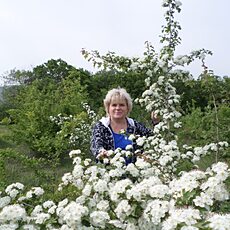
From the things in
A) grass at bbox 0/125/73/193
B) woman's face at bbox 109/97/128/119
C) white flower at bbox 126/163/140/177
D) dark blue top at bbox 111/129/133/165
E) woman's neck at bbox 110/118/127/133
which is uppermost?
woman's face at bbox 109/97/128/119

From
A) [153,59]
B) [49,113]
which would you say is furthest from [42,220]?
[49,113]

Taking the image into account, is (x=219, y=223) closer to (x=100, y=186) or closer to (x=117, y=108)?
(x=100, y=186)

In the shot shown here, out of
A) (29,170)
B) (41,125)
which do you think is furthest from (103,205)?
(41,125)

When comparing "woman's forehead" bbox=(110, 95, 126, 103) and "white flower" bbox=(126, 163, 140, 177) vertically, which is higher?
"woman's forehead" bbox=(110, 95, 126, 103)

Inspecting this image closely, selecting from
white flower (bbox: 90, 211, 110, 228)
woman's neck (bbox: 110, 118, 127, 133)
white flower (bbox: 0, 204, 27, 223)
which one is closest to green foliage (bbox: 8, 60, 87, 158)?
woman's neck (bbox: 110, 118, 127, 133)

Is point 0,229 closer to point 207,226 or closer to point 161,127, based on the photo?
point 207,226

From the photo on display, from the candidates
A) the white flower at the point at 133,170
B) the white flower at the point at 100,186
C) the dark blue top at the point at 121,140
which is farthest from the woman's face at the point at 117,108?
the white flower at the point at 100,186

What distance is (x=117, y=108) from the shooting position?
4137mm

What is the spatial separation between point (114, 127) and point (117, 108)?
0.56ft

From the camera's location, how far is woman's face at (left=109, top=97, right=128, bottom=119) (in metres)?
4.13

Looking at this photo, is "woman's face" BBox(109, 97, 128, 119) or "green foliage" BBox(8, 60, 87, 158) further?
"green foliage" BBox(8, 60, 87, 158)

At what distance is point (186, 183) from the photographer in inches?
88.5

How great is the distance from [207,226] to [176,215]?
0.53 ft

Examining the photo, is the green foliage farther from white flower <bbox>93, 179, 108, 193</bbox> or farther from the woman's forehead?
white flower <bbox>93, 179, 108, 193</bbox>
